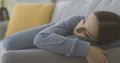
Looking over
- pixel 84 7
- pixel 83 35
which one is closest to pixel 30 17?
pixel 84 7

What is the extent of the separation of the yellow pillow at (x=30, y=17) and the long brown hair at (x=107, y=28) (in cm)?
130

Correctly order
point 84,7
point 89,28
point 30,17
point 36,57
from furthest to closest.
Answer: point 30,17
point 84,7
point 89,28
point 36,57

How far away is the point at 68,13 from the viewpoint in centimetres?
222

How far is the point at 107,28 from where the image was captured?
1.22 m

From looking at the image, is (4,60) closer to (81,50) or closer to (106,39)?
(81,50)

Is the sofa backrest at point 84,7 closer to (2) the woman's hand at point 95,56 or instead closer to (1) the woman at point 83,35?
(1) the woman at point 83,35

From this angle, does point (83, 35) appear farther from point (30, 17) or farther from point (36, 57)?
point (30, 17)

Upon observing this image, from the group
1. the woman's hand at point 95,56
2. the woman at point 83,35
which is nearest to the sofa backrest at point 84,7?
the woman at point 83,35

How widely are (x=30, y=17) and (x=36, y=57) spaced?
4.71 ft

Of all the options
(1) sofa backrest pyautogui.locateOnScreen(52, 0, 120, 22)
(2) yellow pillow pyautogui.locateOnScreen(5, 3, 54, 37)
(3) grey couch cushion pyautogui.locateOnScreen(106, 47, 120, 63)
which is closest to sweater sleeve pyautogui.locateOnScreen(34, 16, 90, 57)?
(3) grey couch cushion pyautogui.locateOnScreen(106, 47, 120, 63)

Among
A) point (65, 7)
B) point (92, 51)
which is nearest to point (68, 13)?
point (65, 7)

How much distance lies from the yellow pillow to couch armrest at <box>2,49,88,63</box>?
1.34 metres

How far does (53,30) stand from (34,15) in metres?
1.25

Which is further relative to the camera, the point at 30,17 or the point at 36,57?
the point at 30,17
